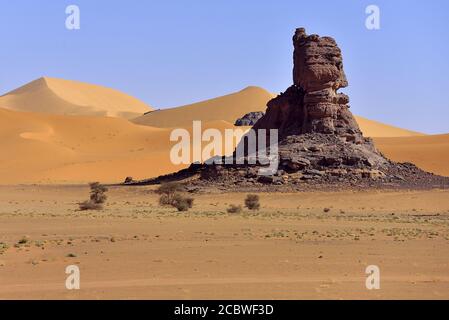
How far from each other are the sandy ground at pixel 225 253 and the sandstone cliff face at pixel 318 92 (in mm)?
11757

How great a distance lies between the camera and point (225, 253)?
18016 mm

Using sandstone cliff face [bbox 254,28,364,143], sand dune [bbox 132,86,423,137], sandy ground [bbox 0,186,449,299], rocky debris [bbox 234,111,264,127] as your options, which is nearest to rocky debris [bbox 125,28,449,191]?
sandstone cliff face [bbox 254,28,364,143]

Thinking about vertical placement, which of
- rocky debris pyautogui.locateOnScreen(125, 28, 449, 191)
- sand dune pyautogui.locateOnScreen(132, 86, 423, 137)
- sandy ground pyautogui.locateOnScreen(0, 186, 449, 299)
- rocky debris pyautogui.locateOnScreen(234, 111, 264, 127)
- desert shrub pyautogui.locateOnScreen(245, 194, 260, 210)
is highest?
sand dune pyautogui.locateOnScreen(132, 86, 423, 137)

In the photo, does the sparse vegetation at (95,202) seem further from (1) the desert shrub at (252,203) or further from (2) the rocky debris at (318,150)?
(2) the rocky debris at (318,150)

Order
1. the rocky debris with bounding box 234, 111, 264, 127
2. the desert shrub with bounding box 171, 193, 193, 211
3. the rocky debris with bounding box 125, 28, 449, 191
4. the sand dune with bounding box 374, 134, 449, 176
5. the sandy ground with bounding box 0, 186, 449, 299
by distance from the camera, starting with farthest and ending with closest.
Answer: the rocky debris with bounding box 234, 111, 264, 127 → the sand dune with bounding box 374, 134, 449, 176 → the rocky debris with bounding box 125, 28, 449, 191 → the desert shrub with bounding box 171, 193, 193, 211 → the sandy ground with bounding box 0, 186, 449, 299

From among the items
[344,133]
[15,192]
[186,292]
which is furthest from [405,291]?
[15,192]

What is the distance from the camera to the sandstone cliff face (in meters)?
45.6

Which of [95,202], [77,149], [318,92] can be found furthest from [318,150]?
[77,149]

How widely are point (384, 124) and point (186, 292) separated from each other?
468 ft

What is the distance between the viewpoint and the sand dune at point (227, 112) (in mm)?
136000

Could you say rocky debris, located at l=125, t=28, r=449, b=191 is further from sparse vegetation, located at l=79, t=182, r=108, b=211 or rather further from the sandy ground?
the sandy ground

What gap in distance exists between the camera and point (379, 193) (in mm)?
41406

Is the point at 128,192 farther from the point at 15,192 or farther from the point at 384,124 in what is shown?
the point at 384,124

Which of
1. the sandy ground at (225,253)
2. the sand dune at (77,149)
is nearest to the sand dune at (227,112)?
the sand dune at (77,149)
